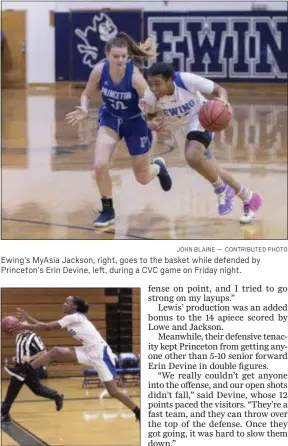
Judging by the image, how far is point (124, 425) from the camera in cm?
486

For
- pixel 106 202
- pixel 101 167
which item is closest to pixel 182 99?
pixel 101 167

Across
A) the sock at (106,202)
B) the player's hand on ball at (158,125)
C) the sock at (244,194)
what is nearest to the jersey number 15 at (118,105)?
the player's hand on ball at (158,125)

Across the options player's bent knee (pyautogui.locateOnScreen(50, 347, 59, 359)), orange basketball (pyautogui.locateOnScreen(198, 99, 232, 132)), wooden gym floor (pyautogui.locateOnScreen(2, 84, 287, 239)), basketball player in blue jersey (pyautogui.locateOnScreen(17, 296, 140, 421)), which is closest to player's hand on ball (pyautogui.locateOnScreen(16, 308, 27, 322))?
basketball player in blue jersey (pyautogui.locateOnScreen(17, 296, 140, 421))

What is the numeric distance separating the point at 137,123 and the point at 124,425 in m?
2.08

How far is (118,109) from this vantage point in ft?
11.6

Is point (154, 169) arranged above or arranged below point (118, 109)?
below

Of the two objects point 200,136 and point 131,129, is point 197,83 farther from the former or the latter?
point 131,129

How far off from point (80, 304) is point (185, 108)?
118cm

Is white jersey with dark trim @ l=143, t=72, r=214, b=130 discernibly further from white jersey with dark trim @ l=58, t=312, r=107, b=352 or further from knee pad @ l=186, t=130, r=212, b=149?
white jersey with dark trim @ l=58, t=312, r=107, b=352

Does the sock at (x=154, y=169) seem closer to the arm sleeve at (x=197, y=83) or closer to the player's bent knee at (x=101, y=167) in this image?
the player's bent knee at (x=101, y=167)

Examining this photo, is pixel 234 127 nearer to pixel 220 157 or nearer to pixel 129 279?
pixel 220 157

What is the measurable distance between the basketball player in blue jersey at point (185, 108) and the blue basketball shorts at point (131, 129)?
0.40 ft

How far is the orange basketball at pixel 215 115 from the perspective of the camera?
316 cm

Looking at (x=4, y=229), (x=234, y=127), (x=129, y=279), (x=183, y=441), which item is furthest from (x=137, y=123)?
(x=234, y=127)
